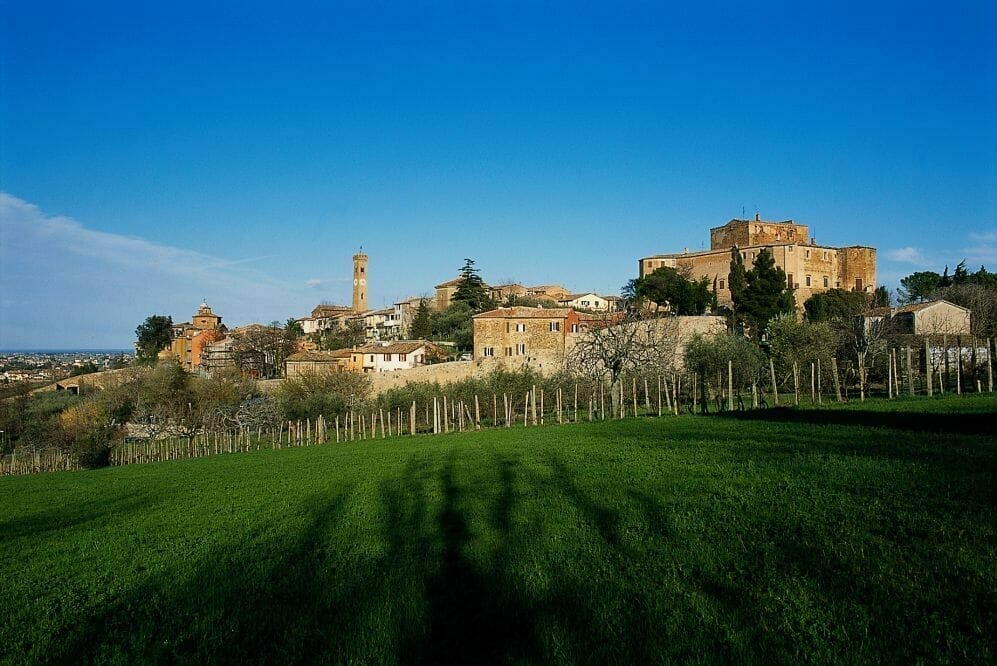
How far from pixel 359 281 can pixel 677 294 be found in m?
69.5

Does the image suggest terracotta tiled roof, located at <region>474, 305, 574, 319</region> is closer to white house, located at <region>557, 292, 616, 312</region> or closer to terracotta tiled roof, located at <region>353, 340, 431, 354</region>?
terracotta tiled roof, located at <region>353, 340, 431, 354</region>

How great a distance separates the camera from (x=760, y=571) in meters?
5.98

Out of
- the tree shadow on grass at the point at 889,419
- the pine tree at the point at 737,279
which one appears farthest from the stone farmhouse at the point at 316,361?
the tree shadow on grass at the point at 889,419

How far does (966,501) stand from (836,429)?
23.9 ft

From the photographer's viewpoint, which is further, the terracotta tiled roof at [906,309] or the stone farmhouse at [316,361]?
the stone farmhouse at [316,361]

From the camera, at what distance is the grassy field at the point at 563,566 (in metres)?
5.06

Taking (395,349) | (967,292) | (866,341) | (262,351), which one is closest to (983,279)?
(967,292)

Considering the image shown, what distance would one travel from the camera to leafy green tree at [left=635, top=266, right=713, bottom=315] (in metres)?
61.6

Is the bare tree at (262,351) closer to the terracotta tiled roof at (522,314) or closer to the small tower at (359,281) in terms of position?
the terracotta tiled roof at (522,314)

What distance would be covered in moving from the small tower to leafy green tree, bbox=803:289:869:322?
73.9 m

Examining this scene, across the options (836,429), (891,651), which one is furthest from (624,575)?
(836,429)

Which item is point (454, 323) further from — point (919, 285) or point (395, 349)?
point (919, 285)

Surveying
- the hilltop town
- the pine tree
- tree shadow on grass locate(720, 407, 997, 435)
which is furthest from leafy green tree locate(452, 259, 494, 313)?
tree shadow on grass locate(720, 407, 997, 435)

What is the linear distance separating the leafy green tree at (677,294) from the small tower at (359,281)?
63559 millimetres
